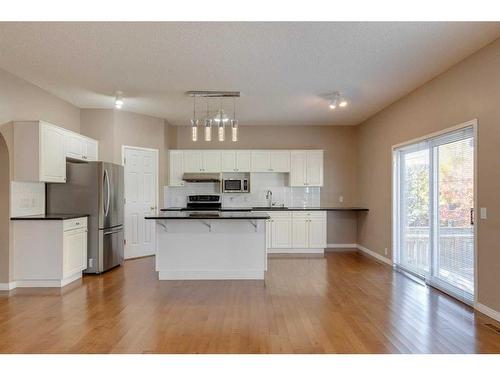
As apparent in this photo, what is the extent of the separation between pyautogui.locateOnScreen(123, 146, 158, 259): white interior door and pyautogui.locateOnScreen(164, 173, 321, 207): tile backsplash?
0.90 metres

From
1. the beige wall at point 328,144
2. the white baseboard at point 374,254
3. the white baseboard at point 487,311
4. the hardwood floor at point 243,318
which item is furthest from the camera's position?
the beige wall at point 328,144

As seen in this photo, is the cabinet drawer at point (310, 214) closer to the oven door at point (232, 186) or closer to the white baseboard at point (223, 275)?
the oven door at point (232, 186)

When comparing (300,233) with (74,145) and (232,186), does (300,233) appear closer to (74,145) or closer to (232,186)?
(232,186)

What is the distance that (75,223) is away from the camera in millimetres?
5105

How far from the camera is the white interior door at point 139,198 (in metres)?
6.68

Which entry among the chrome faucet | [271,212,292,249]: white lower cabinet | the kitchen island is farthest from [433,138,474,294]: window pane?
the chrome faucet

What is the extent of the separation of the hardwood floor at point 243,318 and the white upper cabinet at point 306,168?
281cm

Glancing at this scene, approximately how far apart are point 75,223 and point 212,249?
1.94m

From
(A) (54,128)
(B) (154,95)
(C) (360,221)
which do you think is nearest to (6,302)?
(A) (54,128)

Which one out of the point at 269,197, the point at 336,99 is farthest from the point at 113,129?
the point at 336,99

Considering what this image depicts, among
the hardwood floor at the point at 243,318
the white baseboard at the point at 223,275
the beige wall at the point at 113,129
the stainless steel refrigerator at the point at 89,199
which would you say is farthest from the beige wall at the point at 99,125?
the white baseboard at the point at 223,275

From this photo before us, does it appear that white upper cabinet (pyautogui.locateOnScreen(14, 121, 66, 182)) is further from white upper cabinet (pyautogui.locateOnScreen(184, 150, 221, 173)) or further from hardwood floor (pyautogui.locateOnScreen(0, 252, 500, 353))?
white upper cabinet (pyautogui.locateOnScreen(184, 150, 221, 173))
